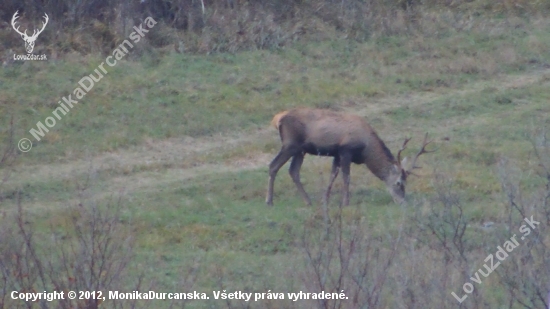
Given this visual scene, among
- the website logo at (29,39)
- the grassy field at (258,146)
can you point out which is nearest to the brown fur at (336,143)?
the grassy field at (258,146)

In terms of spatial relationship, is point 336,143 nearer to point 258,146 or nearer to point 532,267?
point 258,146

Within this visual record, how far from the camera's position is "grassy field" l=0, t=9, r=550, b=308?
935cm

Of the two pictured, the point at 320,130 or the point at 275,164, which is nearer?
the point at 320,130

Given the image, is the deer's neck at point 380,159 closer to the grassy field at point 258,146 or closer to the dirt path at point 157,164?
the grassy field at point 258,146

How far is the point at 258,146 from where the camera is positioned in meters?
14.3

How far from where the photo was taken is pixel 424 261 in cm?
706

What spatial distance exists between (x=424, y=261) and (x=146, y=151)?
780cm

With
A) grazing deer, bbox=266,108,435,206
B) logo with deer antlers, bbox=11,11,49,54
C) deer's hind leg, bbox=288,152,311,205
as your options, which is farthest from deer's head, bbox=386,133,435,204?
logo with deer antlers, bbox=11,11,49,54

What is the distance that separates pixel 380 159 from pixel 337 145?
0.69m

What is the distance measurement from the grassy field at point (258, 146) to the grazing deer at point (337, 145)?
1.10 ft

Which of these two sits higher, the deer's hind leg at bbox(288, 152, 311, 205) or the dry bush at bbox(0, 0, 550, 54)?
the dry bush at bbox(0, 0, 550, 54)

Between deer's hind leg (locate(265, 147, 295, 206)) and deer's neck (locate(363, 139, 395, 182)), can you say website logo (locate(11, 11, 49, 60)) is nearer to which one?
deer's hind leg (locate(265, 147, 295, 206))

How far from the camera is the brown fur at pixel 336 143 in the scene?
11648 millimetres

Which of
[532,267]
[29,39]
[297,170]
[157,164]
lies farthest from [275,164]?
[29,39]
